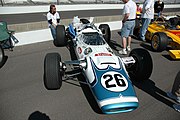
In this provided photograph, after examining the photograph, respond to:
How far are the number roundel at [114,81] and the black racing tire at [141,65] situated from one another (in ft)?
2.61

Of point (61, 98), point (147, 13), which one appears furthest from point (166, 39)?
point (61, 98)

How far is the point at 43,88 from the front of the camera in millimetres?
4090

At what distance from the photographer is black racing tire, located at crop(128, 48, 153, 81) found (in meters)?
3.97

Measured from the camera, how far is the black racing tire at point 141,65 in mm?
3967

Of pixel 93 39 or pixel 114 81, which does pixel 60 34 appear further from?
pixel 114 81


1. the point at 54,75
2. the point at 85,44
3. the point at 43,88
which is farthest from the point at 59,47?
the point at 54,75

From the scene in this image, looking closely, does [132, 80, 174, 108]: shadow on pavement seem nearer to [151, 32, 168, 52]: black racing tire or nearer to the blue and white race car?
→ the blue and white race car

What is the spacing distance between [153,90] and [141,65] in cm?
71

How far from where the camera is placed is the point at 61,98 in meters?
3.75

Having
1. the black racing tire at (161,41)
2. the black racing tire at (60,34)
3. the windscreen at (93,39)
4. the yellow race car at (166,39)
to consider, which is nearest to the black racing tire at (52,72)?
the windscreen at (93,39)

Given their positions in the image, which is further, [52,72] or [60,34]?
[60,34]

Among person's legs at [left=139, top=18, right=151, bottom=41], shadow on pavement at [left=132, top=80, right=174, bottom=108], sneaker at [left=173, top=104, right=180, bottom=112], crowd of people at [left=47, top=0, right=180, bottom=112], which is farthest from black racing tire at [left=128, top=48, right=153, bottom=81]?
person's legs at [left=139, top=18, right=151, bottom=41]

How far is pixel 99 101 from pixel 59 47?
424cm

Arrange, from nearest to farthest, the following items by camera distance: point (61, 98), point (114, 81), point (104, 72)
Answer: point (114, 81) < point (104, 72) < point (61, 98)
